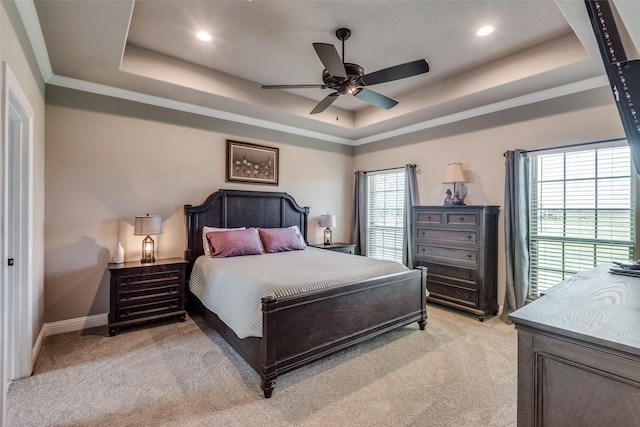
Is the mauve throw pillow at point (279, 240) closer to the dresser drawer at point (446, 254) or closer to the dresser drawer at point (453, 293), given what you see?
the dresser drawer at point (446, 254)

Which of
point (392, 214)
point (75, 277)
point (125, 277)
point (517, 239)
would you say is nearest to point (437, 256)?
point (517, 239)

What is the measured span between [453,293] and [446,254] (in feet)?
1.65

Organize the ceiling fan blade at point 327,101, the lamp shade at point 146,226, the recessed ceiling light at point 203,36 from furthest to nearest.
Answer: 1. the lamp shade at point 146,226
2. the ceiling fan blade at point 327,101
3. the recessed ceiling light at point 203,36

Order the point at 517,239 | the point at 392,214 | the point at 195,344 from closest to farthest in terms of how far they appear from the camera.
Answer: the point at 195,344
the point at 517,239
the point at 392,214

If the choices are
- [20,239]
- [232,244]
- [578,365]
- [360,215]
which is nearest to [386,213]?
[360,215]

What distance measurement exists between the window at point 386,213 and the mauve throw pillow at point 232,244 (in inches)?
96.1

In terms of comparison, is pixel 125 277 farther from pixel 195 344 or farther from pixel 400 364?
pixel 400 364

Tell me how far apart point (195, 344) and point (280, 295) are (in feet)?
4.34

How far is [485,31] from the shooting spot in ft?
9.36

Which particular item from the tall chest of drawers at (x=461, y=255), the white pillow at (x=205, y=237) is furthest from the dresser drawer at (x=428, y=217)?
the white pillow at (x=205, y=237)

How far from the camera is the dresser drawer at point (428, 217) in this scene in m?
4.09

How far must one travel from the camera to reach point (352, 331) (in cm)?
270

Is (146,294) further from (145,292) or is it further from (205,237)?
(205,237)

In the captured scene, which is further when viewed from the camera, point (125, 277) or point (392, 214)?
point (392, 214)
